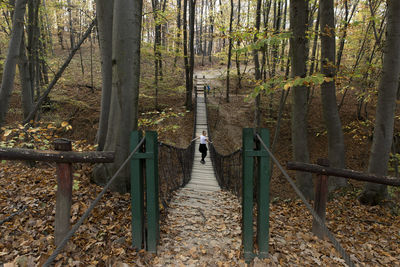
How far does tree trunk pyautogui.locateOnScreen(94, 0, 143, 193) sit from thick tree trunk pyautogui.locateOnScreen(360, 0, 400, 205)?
449cm

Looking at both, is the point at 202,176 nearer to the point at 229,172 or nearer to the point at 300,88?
the point at 229,172

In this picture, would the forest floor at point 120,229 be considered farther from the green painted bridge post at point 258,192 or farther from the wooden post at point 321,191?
the wooden post at point 321,191

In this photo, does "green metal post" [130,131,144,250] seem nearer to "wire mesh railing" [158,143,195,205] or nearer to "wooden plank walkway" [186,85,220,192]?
"wire mesh railing" [158,143,195,205]

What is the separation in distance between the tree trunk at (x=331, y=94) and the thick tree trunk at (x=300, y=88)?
0.56 meters

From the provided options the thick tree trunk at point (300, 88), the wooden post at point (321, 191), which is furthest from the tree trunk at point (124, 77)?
the thick tree trunk at point (300, 88)

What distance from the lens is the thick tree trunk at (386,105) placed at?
4.04 meters

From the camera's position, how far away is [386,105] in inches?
165

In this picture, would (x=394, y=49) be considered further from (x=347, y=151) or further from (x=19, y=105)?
(x=19, y=105)

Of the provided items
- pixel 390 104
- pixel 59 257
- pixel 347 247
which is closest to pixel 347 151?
pixel 390 104

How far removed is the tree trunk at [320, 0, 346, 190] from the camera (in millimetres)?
5090

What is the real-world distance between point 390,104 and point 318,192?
2.89 meters

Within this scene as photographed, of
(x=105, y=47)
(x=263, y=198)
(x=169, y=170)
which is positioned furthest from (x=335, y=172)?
(x=105, y=47)

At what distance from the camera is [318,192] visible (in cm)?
267

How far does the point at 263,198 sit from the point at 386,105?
370cm
